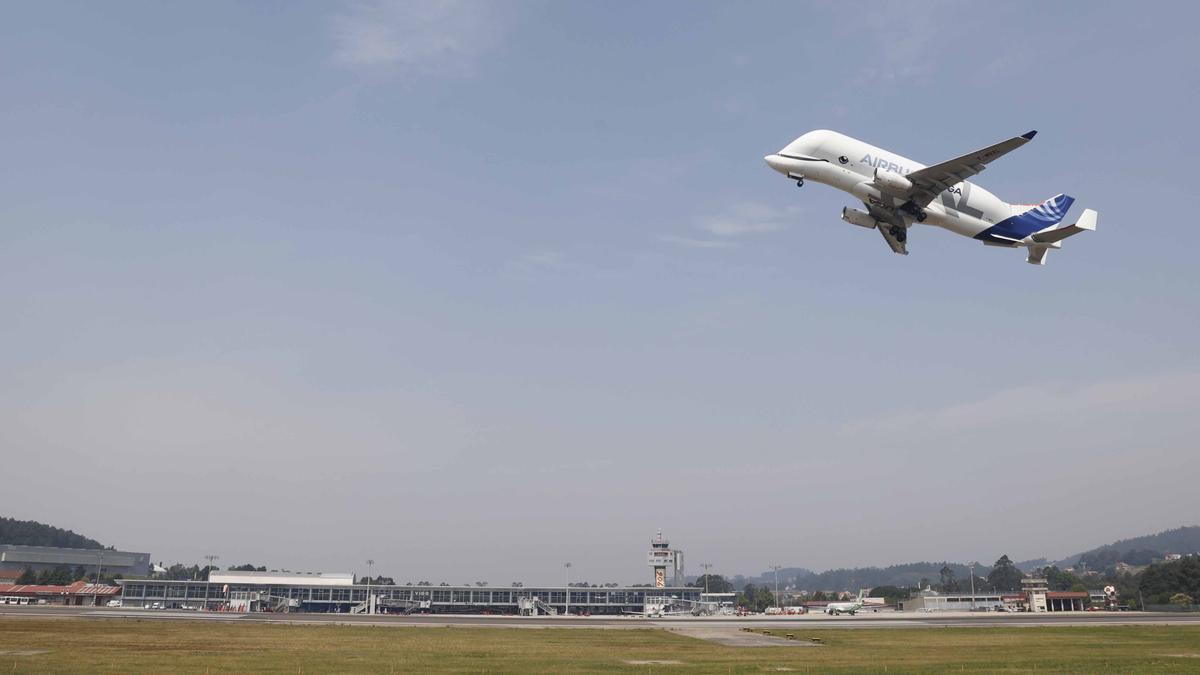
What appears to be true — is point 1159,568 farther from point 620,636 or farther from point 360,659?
point 360,659

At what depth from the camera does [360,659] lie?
164ft

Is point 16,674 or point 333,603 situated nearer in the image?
point 16,674

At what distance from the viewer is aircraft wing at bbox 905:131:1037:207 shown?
42.9m

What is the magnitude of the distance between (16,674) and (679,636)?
49.9 m

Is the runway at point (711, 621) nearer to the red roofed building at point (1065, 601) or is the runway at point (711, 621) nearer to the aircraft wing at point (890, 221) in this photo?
the red roofed building at point (1065, 601)

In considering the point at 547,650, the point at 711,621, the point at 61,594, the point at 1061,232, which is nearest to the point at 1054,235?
→ the point at 1061,232

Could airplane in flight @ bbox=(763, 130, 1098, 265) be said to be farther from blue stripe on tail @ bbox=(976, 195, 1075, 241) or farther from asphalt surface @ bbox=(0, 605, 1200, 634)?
asphalt surface @ bbox=(0, 605, 1200, 634)

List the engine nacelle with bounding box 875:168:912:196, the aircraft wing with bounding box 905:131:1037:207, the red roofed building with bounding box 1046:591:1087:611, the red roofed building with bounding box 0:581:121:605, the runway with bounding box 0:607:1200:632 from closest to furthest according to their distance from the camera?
1. the aircraft wing with bounding box 905:131:1037:207
2. the engine nacelle with bounding box 875:168:912:196
3. the runway with bounding box 0:607:1200:632
4. the red roofed building with bounding box 1046:591:1087:611
5. the red roofed building with bounding box 0:581:121:605

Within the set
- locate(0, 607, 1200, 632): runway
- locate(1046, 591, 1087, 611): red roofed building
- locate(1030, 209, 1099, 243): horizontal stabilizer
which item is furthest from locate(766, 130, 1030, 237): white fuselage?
locate(1046, 591, 1087, 611): red roofed building

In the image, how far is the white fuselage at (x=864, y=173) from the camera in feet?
155

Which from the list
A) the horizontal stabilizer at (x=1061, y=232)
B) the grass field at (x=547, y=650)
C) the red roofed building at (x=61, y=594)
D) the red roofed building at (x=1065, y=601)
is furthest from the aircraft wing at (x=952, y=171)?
the red roofed building at (x=61, y=594)

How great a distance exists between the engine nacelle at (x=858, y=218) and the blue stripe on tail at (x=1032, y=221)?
5.66 m

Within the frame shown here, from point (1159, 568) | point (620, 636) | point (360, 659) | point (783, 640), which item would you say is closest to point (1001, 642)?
point (783, 640)

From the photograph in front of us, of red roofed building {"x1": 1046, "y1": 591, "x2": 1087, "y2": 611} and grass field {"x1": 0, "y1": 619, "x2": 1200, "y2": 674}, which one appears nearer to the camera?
grass field {"x1": 0, "y1": 619, "x2": 1200, "y2": 674}
